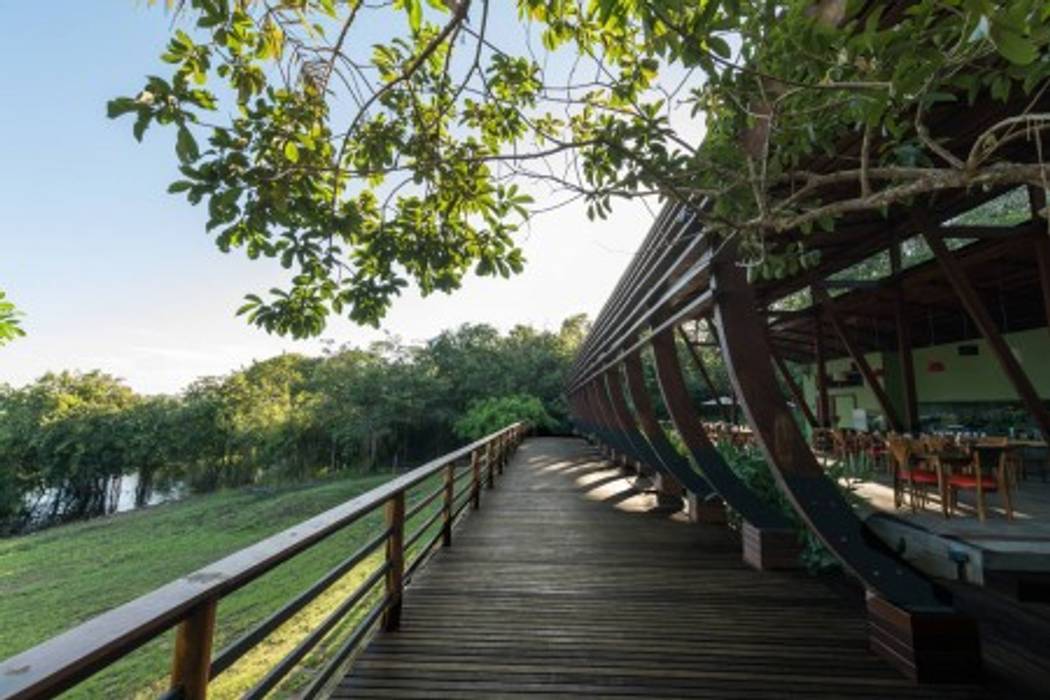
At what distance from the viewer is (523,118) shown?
2.84 metres

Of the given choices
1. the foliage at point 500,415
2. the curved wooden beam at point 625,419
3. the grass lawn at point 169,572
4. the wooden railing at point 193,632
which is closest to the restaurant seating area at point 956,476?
the curved wooden beam at point 625,419

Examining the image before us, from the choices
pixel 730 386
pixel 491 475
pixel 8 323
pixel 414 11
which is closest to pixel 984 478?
pixel 730 386

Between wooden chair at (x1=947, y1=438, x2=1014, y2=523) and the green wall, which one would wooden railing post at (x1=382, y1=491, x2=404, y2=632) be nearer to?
wooden chair at (x1=947, y1=438, x2=1014, y2=523)

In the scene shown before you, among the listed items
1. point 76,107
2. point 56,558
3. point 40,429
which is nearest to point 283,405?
point 40,429

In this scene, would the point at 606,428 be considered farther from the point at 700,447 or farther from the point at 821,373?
the point at 700,447

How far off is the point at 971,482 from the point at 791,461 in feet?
9.00

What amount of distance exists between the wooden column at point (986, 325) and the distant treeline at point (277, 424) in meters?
18.1

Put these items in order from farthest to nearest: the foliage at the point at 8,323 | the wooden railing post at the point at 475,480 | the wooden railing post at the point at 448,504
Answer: the wooden railing post at the point at 475,480 < the wooden railing post at the point at 448,504 < the foliage at the point at 8,323

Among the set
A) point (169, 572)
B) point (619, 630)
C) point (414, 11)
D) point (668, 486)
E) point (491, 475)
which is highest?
point (414, 11)

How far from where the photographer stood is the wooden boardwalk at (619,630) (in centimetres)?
217

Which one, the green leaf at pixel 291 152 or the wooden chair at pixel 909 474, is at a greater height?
the green leaf at pixel 291 152

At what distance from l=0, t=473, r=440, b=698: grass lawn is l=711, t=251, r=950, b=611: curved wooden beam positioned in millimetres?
3386

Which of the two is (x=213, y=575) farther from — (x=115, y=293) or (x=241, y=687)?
(x=115, y=293)

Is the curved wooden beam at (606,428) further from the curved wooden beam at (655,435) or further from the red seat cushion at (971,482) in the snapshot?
the red seat cushion at (971,482)
